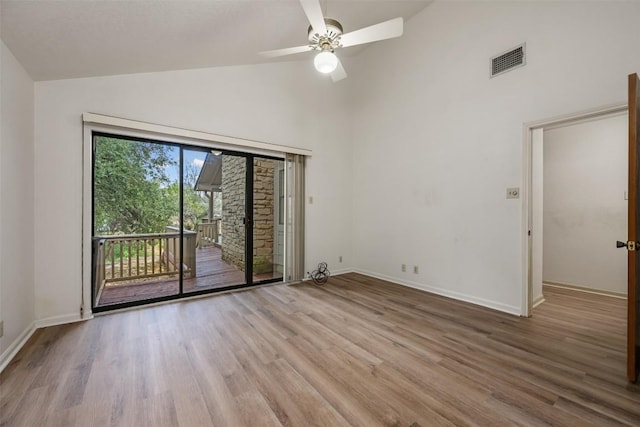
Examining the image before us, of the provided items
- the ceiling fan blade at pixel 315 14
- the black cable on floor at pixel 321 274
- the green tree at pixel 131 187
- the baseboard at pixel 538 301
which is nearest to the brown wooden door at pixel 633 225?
the baseboard at pixel 538 301

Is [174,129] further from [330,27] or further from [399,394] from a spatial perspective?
[399,394]

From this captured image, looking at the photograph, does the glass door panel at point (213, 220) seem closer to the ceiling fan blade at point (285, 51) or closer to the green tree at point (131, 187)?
the green tree at point (131, 187)

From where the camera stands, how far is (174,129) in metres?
3.24

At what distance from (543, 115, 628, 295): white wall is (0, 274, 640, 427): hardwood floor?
1.02 meters

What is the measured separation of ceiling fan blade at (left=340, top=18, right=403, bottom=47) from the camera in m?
2.06

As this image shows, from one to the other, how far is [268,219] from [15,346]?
10.1ft

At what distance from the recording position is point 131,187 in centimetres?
325

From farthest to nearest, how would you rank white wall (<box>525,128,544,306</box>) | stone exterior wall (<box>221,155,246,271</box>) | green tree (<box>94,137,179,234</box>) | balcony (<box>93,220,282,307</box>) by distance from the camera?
stone exterior wall (<box>221,155,246,271</box>) < balcony (<box>93,220,282,307</box>) < white wall (<box>525,128,544,306</box>) < green tree (<box>94,137,179,234</box>)

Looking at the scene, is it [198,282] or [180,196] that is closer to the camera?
[180,196]

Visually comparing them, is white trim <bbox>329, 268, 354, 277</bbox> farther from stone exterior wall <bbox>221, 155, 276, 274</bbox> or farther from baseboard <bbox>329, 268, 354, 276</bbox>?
stone exterior wall <bbox>221, 155, 276, 274</bbox>

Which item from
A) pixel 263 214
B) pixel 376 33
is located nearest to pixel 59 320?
pixel 263 214

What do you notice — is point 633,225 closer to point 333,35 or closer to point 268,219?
point 333,35

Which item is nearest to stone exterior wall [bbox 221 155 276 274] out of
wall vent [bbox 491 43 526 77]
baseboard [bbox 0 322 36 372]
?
baseboard [bbox 0 322 36 372]

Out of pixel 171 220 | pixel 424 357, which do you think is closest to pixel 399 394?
pixel 424 357
